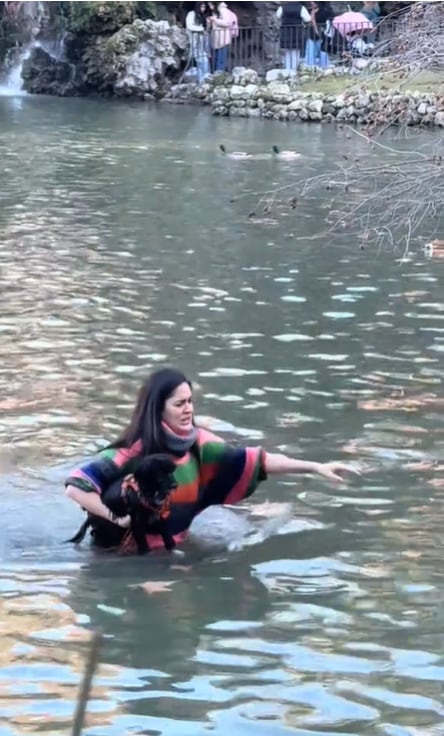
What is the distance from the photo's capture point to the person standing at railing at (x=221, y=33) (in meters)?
40.7

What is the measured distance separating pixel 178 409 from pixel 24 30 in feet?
139

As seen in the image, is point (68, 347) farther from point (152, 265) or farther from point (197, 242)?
point (197, 242)

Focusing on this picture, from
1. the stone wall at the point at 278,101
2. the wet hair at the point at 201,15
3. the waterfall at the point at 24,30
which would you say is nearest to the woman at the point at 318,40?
the stone wall at the point at 278,101

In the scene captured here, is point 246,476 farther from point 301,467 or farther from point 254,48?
point 254,48

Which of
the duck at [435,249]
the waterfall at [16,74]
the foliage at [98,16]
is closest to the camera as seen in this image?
the duck at [435,249]

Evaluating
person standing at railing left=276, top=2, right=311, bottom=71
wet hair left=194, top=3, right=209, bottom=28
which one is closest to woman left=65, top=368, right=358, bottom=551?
person standing at railing left=276, top=2, right=311, bottom=71

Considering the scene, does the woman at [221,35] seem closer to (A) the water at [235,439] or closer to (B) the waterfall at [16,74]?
(B) the waterfall at [16,74]

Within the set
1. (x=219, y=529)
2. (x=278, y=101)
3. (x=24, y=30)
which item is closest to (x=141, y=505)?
(x=219, y=529)

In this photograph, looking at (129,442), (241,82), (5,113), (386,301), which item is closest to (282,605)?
(129,442)

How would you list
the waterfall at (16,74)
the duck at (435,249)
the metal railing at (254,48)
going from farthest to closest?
the waterfall at (16,74) < the metal railing at (254,48) < the duck at (435,249)

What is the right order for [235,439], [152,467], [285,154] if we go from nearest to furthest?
[152,467] → [235,439] → [285,154]

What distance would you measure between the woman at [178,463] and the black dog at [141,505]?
1.7 inches

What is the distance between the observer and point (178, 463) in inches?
264

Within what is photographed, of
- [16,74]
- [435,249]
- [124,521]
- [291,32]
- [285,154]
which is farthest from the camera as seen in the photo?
[16,74]
